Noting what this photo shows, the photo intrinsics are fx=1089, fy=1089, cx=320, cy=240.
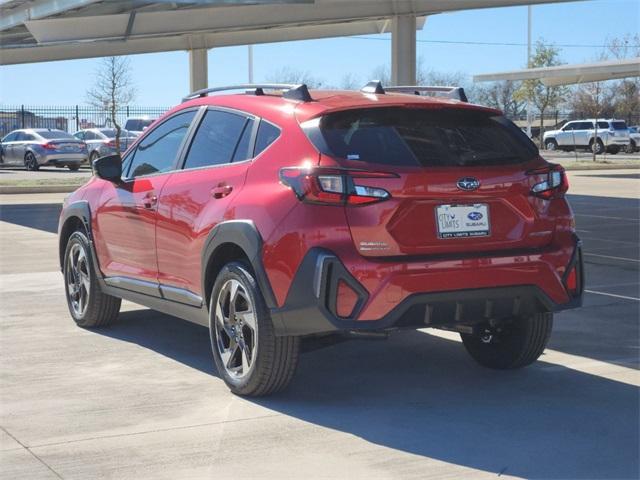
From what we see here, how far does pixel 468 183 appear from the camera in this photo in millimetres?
5930

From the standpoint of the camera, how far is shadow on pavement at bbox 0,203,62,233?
17.5m

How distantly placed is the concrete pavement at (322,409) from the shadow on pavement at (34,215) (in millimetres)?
8684

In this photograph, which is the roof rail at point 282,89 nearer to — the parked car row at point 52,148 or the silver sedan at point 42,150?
the parked car row at point 52,148

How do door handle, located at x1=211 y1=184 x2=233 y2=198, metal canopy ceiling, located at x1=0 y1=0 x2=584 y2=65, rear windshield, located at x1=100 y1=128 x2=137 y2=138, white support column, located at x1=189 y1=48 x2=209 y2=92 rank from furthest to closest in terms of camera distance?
1. rear windshield, located at x1=100 y1=128 x2=137 y2=138
2. white support column, located at x1=189 y1=48 x2=209 y2=92
3. metal canopy ceiling, located at x1=0 y1=0 x2=584 y2=65
4. door handle, located at x1=211 y1=184 x2=233 y2=198

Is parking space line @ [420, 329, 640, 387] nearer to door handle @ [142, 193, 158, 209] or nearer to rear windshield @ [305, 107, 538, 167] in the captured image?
rear windshield @ [305, 107, 538, 167]

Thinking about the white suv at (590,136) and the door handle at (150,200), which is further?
the white suv at (590,136)

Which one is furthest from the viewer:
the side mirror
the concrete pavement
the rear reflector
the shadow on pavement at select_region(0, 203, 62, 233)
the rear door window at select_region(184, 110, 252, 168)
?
the shadow on pavement at select_region(0, 203, 62, 233)

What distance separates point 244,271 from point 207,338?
2079mm

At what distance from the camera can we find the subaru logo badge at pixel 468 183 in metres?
5.91

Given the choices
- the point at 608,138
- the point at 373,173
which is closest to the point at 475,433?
the point at 373,173

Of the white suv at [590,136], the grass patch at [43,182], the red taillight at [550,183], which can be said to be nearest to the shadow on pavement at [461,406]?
the red taillight at [550,183]

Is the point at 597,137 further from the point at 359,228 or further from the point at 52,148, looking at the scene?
the point at 359,228

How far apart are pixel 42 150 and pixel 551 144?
111ft

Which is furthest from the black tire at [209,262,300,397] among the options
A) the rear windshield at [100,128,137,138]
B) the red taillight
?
the rear windshield at [100,128,137,138]
